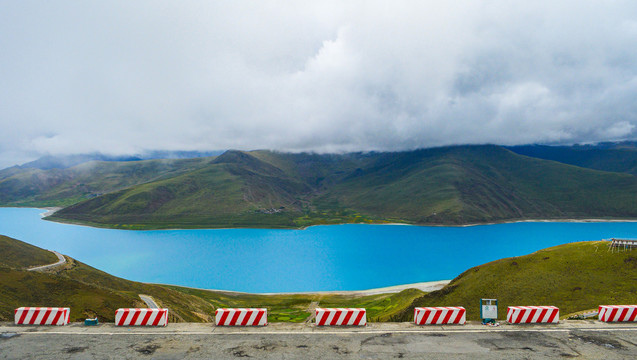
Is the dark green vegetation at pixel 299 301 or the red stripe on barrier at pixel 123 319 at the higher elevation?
the red stripe on barrier at pixel 123 319

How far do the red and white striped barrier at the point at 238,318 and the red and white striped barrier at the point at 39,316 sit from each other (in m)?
12.7

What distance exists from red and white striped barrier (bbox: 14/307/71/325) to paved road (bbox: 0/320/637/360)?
25.7 inches

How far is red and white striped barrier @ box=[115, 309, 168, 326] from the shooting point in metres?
24.8

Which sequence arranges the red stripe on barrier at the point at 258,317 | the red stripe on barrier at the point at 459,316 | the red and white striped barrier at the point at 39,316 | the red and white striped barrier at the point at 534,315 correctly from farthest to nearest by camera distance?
the red stripe on barrier at the point at 258,317, the red stripe on barrier at the point at 459,316, the red and white striped barrier at the point at 534,315, the red and white striped barrier at the point at 39,316

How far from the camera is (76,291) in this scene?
149 ft

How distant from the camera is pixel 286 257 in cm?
14350

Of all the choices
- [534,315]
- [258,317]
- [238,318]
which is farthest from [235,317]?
[534,315]

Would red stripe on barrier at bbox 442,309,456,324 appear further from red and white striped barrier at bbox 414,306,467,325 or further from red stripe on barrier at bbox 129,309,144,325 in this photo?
red stripe on barrier at bbox 129,309,144,325

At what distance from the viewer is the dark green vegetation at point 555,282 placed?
38000 mm

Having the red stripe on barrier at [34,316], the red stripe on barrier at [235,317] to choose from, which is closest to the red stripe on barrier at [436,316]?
the red stripe on barrier at [235,317]

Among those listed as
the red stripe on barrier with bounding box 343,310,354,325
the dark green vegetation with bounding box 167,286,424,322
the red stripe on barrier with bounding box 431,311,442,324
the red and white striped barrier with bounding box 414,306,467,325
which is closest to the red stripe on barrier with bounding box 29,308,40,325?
the red stripe on barrier with bounding box 343,310,354,325

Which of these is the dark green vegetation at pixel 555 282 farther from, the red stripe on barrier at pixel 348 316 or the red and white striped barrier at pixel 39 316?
the red and white striped barrier at pixel 39 316

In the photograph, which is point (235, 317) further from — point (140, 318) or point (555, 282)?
point (555, 282)

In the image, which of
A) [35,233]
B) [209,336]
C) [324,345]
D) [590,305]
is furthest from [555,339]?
[35,233]
